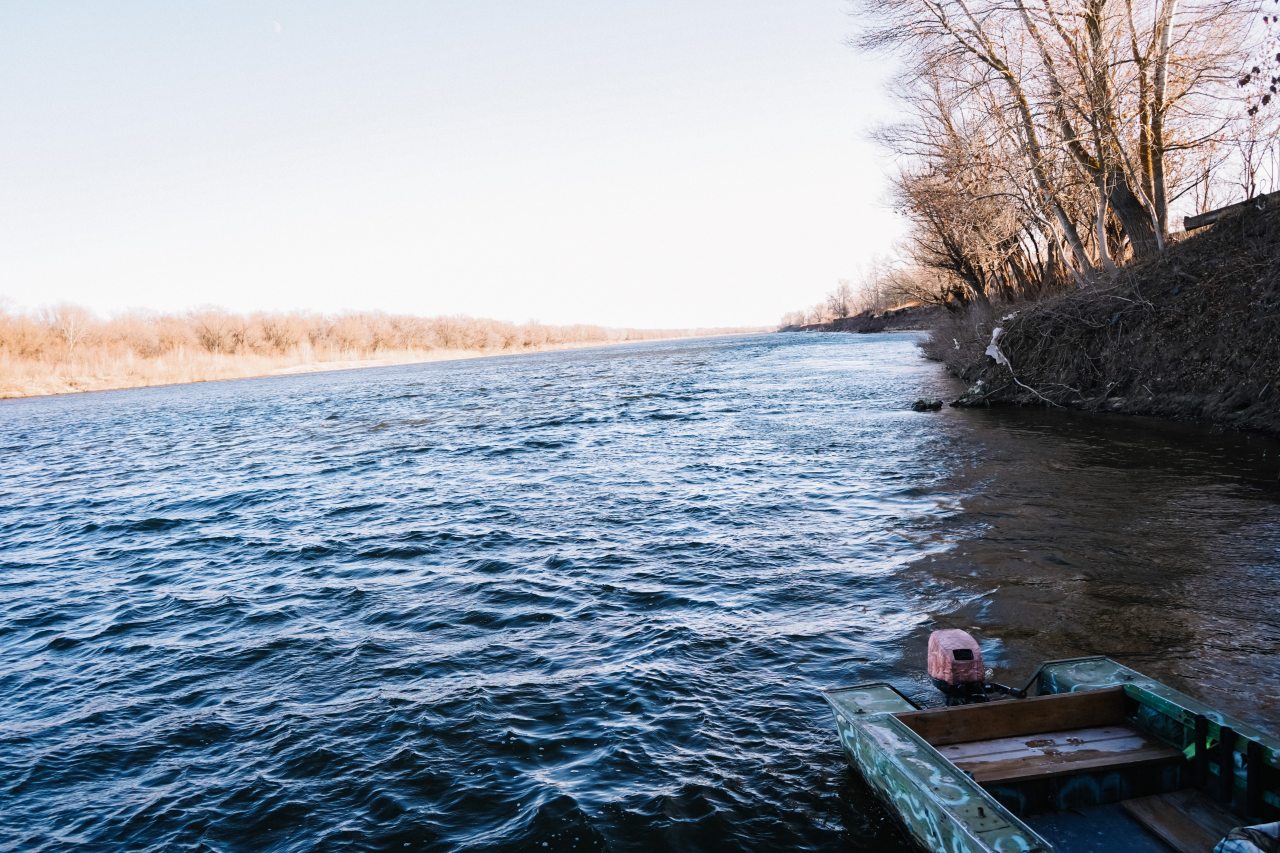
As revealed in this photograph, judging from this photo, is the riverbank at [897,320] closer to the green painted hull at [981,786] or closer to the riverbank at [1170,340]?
the riverbank at [1170,340]

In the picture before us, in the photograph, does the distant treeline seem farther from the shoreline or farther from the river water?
the river water

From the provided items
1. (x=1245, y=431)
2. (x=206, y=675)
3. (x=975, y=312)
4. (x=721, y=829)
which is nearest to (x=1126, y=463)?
(x=1245, y=431)

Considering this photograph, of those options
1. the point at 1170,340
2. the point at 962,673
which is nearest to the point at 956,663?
the point at 962,673

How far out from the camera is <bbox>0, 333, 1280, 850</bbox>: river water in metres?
4.68

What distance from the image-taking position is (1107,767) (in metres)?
3.78

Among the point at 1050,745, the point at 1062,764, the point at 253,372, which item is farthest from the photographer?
the point at 253,372

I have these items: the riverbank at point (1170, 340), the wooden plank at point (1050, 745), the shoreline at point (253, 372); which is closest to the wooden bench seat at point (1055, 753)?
the wooden plank at point (1050, 745)

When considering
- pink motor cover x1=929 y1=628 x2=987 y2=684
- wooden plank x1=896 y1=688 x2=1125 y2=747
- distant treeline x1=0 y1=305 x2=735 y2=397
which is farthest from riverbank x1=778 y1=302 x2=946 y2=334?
wooden plank x1=896 y1=688 x2=1125 y2=747

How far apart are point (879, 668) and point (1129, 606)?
262cm

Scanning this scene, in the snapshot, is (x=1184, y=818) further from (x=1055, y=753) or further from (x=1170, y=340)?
(x=1170, y=340)

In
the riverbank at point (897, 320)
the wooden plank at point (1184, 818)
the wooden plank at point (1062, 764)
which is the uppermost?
the riverbank at point (897, 320)

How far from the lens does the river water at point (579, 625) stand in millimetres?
4676

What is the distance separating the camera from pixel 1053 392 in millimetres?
19484

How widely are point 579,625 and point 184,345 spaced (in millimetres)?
99655
